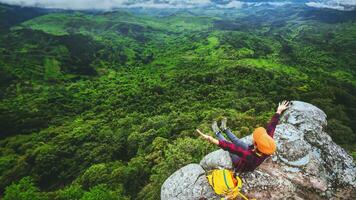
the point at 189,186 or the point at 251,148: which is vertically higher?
the point at 251,148

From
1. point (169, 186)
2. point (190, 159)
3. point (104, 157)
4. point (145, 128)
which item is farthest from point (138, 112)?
point (169, 186)

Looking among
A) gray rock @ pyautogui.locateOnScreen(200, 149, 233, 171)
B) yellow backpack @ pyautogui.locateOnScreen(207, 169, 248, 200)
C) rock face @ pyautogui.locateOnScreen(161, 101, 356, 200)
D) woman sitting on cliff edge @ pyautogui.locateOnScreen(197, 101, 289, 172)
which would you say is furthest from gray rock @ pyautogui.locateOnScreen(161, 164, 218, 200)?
woman sitting on cliff edge @ pyautogui.locateOnScreen(197, 101, 289, 172)

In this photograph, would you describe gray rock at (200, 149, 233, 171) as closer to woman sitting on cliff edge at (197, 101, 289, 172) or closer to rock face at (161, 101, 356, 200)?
rock face at (161, 101, 356, 200)

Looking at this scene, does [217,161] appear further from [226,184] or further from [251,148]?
[251,148]

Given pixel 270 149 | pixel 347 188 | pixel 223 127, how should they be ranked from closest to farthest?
pixel 270 149 < pixel 223 127 < pixel 347 188

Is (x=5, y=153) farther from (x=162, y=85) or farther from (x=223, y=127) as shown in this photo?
(x=223, y=127)

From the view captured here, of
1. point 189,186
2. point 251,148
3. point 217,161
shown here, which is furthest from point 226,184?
point 217,161

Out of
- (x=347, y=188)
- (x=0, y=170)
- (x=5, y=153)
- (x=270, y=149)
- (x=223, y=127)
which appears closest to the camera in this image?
(x=270, y=149)

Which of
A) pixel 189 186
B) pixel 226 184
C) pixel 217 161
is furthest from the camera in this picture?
pixel 217 161

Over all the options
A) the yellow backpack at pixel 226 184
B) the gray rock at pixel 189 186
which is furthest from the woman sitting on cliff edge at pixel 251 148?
the gray rock at pixel 189 186
